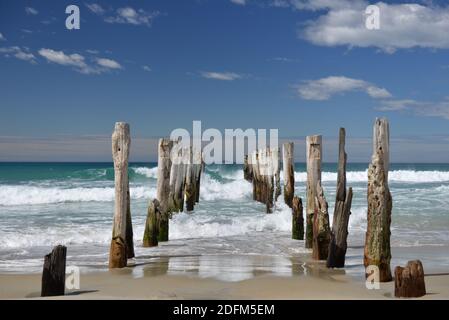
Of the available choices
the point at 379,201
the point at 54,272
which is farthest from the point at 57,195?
the point at 379,201

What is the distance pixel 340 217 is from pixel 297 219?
3831 mm

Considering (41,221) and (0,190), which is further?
(0,190)

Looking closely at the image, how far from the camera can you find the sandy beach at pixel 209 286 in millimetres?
6318

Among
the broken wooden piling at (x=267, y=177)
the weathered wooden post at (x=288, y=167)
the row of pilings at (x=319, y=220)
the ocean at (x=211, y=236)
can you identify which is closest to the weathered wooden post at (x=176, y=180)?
the ocean at (x=211, y=236)

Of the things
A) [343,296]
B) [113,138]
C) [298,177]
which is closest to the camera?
[343,296]

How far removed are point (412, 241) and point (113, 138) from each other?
7.20 meters

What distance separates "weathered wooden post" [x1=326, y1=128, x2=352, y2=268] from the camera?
7934 mm

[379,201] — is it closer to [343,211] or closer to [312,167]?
[343,211]

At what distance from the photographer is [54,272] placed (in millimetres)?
6152

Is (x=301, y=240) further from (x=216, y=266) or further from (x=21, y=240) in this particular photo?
(x=21, y=240)
